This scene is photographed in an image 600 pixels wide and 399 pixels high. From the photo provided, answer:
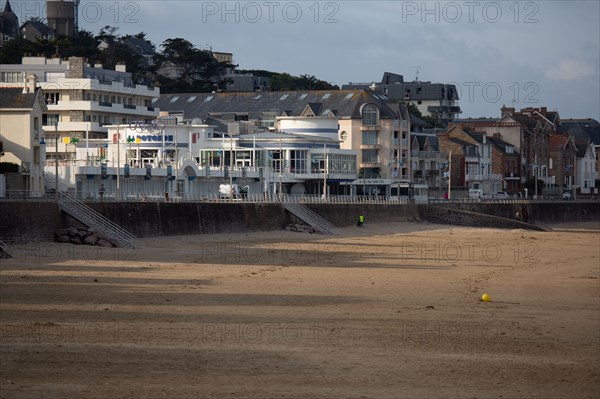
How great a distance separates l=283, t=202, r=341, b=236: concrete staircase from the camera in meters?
61.9

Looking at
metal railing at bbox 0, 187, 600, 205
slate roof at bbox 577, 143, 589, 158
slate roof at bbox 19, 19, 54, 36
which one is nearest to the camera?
metal railing at bbox 0, 187, 600, 205

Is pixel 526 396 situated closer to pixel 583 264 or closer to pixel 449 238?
pixel 583 264

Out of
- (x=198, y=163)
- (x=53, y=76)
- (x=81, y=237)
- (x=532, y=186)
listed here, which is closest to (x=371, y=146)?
(x=198, y=163)

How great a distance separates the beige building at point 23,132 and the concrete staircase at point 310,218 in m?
14.6

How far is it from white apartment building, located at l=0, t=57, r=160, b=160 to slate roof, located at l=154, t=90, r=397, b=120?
37.8 feet

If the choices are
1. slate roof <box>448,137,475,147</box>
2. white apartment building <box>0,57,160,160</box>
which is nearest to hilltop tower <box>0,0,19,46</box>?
white apartment building <box>0,57,160,160</box>

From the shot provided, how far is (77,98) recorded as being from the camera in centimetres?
8912

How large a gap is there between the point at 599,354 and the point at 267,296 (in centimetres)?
970

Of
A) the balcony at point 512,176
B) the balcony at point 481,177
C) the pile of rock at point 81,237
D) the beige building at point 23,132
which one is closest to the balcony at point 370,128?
the balcony at point 481,177

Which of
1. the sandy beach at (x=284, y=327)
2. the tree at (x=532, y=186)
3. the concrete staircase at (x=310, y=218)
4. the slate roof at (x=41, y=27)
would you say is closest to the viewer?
the sandy beach at (x=284, y=327)

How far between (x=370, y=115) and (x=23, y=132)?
4822cm

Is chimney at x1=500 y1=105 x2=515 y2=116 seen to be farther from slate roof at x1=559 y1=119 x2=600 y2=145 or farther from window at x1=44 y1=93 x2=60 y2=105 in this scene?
window at x1=44 y1=93 x2=60 y2=105

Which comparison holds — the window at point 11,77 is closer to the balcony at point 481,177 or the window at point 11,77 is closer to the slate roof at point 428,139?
the slate roof at point 428,139

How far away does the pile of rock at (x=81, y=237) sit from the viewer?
1657 inches
